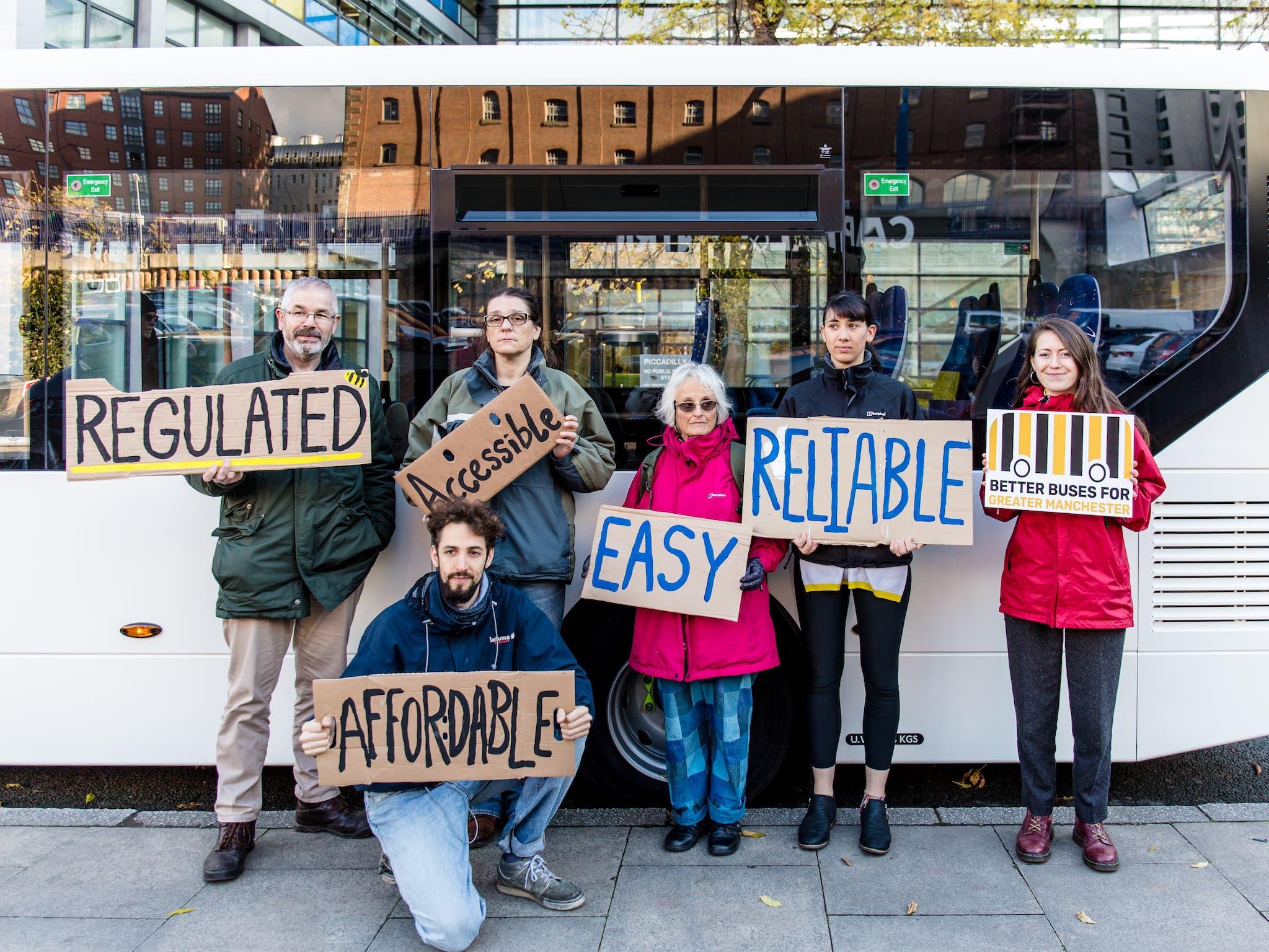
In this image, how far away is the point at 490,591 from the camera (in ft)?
11.5

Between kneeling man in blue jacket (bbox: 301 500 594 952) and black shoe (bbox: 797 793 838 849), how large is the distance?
3.09 ft

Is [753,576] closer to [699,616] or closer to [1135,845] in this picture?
[699,616]

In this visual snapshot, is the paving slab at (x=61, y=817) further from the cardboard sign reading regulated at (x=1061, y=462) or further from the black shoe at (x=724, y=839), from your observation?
the cardboard sign reading regulated at (x=1061, y=462)

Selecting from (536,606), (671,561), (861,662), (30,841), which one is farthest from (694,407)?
(30,841)

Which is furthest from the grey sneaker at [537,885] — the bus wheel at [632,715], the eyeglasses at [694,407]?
the eyeglasses at [694,407]

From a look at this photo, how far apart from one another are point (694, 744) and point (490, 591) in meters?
1.05

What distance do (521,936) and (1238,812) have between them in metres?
3.14

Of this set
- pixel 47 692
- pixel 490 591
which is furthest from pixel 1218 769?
pixel 47 692

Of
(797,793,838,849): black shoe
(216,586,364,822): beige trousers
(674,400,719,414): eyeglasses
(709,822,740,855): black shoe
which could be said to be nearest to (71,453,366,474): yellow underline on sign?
(216,586,364,822): beige trousers

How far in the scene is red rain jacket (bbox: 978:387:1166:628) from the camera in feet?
11.7

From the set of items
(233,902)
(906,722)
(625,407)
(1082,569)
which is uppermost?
(625,407)

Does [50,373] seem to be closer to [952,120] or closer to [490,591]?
[490,591]

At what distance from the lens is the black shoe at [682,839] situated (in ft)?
12.9

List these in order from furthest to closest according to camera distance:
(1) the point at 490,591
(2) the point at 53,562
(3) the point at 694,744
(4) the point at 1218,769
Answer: (4) the point at 1218,769, (2) the point at 53,562, (3) the point at 694,744, (1) the point at 490,591
